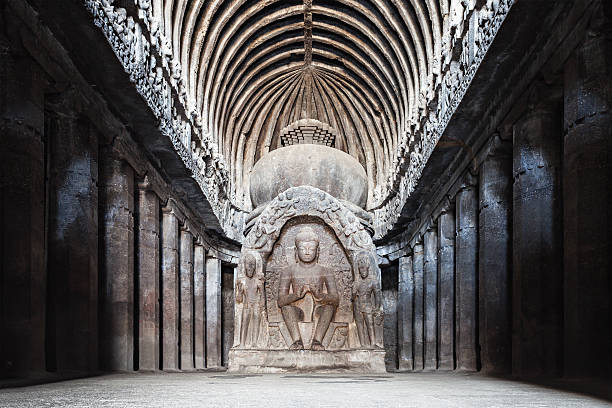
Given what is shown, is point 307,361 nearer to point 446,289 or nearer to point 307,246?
point 307,246

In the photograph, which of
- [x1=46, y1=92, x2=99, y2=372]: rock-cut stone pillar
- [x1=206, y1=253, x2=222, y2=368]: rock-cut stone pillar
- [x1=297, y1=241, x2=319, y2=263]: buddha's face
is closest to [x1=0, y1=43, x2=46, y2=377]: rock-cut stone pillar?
[x1=46, y1=92, x2=99, y2=372]: rock-cut stone pillar

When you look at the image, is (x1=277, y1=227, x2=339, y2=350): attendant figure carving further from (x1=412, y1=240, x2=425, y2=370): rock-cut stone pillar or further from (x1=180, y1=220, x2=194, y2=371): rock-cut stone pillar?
(x1=412, y1=240, x2=425, y2=370): rock-cut stone pillar

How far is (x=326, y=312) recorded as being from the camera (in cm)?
1623

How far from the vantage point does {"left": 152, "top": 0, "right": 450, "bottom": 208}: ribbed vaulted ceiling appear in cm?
2177

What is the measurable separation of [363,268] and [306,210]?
181 centimetres

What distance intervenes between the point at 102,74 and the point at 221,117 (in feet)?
46.2

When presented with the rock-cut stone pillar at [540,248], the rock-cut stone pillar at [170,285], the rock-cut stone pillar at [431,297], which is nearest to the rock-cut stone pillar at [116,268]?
the rock-cut stone pillar at [170,285]

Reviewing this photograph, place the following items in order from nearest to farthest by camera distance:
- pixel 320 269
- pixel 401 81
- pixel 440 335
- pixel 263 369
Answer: pixel 263 369 → pixel 320 269 → pixel 440 335 → pixel 401 81

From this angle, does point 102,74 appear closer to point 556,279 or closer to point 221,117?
point 556,279

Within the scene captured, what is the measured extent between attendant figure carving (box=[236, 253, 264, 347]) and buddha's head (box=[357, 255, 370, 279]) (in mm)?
2185

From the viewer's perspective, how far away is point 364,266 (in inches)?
645

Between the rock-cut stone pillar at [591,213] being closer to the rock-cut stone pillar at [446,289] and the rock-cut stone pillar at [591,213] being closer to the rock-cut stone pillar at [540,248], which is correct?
the rock-cut stone pillar at [540,248]

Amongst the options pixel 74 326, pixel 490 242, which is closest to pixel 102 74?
pixel 74 326

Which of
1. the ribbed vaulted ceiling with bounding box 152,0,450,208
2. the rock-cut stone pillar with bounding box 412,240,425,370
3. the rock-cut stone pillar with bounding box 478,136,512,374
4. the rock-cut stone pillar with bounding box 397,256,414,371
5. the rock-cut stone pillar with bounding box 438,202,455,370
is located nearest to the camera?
the rock-cut stone pillar with bounding box 478,136,512,374
